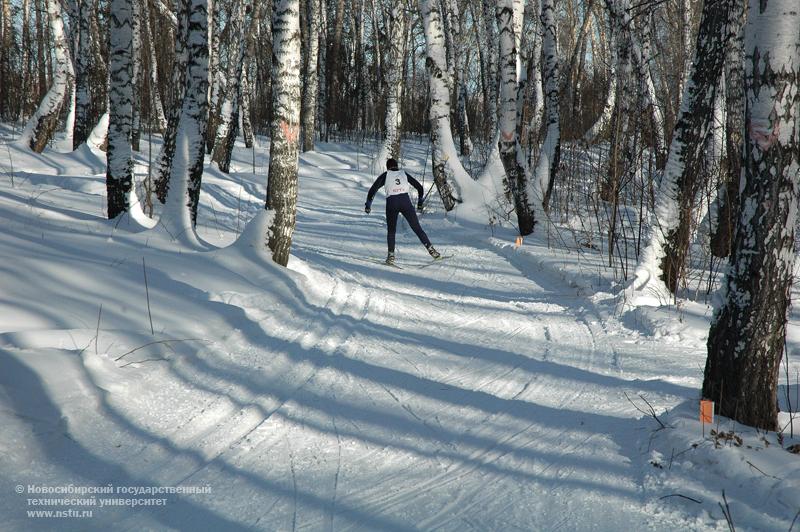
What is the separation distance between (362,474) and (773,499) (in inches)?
76.3

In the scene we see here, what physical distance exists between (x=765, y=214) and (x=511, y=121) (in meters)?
9.46

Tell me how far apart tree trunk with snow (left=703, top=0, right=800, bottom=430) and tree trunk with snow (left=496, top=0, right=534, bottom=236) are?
8230mm

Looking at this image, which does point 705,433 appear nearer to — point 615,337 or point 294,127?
point 615,337

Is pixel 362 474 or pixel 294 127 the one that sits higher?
pixel 294 127

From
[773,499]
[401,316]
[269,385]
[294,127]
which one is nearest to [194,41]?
[294,127]

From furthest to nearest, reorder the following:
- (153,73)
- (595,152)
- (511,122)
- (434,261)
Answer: (595,152) → (153,73) → (511,122) → (434,261)

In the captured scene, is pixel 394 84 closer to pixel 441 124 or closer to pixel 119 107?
pixel 441 124

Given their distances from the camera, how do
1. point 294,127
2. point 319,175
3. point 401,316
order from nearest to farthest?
point 401,316
point 294,127
point 319,175

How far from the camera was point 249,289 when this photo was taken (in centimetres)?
652

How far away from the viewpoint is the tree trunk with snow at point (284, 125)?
24.4ft

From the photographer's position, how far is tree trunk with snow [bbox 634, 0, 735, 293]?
6402 mm

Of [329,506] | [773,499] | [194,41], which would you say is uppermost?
[194,41]

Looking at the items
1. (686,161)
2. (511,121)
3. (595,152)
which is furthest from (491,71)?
(686,161)

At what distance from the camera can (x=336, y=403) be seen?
164 inches
